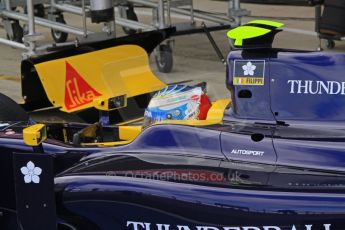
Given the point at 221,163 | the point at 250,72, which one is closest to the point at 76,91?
the point at 250,72

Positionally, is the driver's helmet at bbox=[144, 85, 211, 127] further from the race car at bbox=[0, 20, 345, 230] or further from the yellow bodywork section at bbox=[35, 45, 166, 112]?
the yellow bodywork section at bbox=[35, 45, 166, 112]

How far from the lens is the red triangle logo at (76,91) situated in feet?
13.8

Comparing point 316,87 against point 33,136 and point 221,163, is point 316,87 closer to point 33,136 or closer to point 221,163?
point 221,163

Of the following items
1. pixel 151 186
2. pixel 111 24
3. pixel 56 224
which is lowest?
pixel 56 224

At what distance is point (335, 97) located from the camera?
2775mm

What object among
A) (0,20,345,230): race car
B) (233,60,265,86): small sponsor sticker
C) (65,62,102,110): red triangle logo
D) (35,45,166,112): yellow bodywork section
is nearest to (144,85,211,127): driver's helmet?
(0,20,345,230): race car

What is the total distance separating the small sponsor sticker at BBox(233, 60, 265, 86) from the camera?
2879 mm

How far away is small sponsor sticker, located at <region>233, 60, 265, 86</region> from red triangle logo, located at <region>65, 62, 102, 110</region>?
58.3 inches

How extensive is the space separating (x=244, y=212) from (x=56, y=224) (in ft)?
2.55

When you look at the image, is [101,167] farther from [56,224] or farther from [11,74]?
[11,74]

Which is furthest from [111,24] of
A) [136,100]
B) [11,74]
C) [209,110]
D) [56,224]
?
[56,224]

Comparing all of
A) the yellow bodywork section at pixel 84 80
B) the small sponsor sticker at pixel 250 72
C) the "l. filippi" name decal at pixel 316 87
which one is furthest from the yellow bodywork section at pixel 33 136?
the yellow bodywork section at pixel 84 80

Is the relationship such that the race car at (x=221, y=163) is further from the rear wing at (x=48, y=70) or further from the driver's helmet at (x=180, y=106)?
the rear wing at (x=48, y=70)

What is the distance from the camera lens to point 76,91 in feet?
13.9
